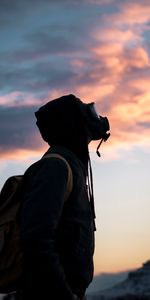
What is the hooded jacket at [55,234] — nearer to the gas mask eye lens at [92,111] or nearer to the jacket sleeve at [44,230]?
the jacket sleeve at [44,230]

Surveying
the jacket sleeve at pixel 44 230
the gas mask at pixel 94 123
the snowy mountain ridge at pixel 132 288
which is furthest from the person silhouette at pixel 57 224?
the snowy mountain ridge at pixel 132 288

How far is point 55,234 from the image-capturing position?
192 inches

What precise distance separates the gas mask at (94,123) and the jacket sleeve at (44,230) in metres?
0.78

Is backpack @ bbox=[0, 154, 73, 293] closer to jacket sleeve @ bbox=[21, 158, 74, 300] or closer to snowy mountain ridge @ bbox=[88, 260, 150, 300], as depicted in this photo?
jacket sleeve @ bbox=[21, 158, 74, 300]

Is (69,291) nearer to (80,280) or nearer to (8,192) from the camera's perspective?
(80,280)

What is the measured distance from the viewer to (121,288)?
27.8 metres

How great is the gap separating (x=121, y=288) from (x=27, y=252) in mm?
23661

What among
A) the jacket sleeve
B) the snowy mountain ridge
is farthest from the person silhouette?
the snowy mountain ridge

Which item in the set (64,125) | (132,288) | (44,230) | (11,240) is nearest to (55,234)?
(44,230)

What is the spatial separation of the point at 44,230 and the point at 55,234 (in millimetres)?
215

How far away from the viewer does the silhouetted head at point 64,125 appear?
5.39m

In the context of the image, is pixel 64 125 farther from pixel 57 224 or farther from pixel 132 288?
pixel 132 288

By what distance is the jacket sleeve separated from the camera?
4.63 meters

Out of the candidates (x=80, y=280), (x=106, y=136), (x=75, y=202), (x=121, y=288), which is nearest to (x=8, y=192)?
(x=75, y=202)
